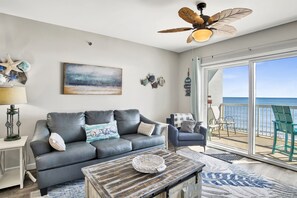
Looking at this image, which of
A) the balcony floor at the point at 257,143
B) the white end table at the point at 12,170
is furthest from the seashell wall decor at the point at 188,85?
the white end table at the point at 12,170

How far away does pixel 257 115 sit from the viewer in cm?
351

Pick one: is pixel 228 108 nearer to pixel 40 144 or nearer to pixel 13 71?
pixel 40 144

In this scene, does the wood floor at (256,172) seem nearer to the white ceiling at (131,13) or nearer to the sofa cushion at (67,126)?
the sofa cushion at (67,126)

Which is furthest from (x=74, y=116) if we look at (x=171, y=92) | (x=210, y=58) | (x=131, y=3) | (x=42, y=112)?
(x=210, y=58)

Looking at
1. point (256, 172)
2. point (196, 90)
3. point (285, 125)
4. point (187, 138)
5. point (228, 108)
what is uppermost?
point (196, 90)

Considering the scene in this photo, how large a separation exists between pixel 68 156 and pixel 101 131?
0.71m

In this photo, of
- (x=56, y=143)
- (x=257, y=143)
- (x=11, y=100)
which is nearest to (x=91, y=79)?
(x=11, y=100)

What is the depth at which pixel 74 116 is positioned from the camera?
2760 mm

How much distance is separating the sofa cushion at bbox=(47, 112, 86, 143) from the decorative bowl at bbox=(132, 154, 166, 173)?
54.7 inches

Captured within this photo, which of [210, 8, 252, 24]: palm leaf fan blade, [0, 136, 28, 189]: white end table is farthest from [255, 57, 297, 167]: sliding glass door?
[0, 136, 28, 189]: white end table

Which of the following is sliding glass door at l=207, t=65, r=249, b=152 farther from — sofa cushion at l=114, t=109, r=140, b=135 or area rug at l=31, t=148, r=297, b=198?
sofa cushion at l=114, t=109, r=140, b=135

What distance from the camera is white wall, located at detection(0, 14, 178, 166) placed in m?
2.60

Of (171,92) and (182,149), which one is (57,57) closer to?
(171,92)

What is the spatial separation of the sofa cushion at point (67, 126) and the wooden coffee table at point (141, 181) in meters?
1.16
